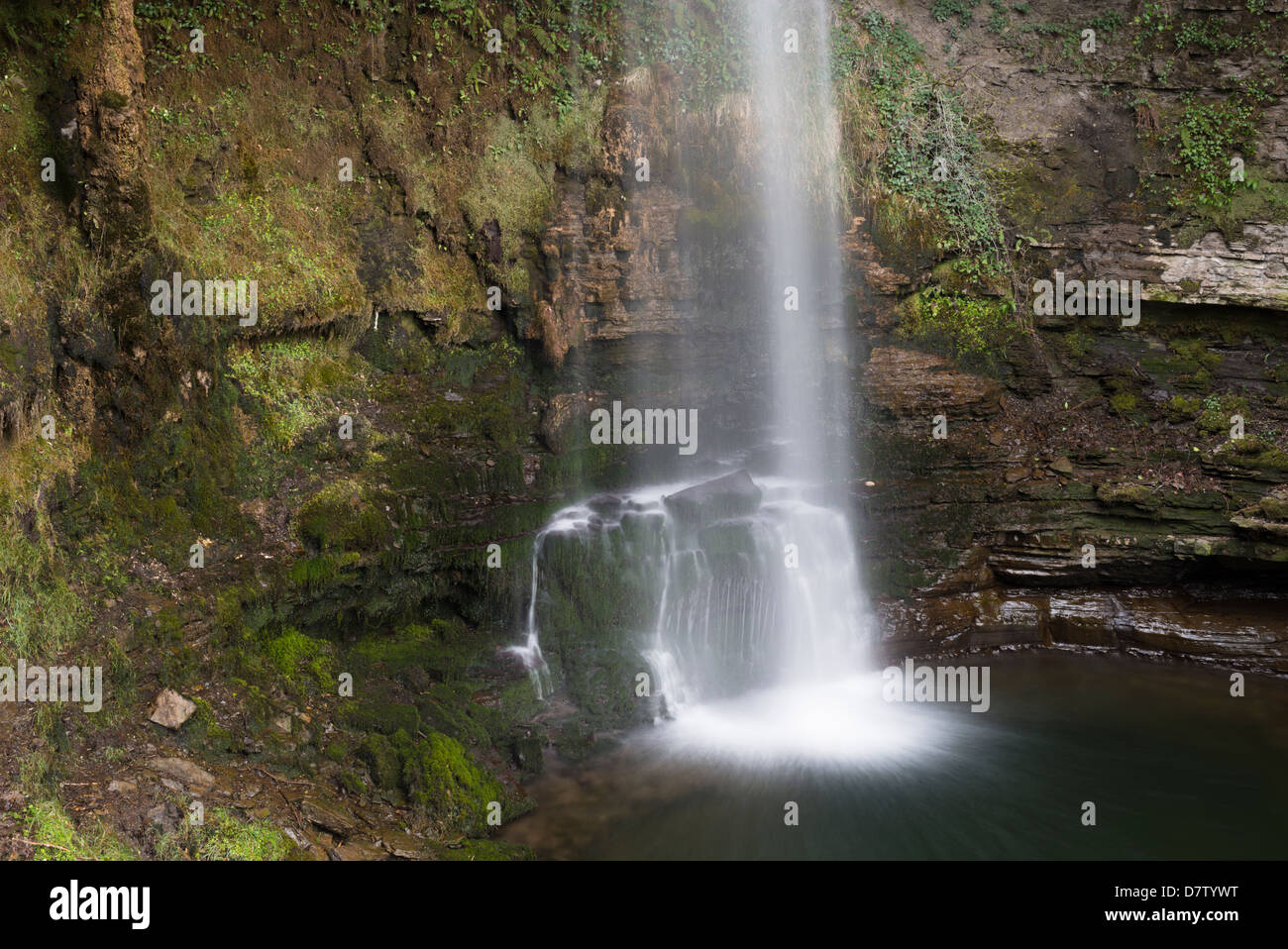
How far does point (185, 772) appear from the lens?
22.9 feet

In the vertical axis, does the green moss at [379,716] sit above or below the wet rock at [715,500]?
below

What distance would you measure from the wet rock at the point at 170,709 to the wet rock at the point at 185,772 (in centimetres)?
40

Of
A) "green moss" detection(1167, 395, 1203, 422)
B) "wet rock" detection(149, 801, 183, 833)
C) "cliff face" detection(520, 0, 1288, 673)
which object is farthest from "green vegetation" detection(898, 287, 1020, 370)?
"wet rock" detection(149, 801, 183, 833)

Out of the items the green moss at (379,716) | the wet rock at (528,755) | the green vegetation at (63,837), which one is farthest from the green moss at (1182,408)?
the green vegetation at (63,837)

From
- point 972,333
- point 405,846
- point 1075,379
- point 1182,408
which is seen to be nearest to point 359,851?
point 405,846

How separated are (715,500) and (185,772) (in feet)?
20.9

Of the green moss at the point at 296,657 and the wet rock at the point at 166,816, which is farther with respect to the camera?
the green moss at the point at 296,657

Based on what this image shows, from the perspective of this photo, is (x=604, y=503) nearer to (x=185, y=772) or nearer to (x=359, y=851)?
(x=359, y=851)

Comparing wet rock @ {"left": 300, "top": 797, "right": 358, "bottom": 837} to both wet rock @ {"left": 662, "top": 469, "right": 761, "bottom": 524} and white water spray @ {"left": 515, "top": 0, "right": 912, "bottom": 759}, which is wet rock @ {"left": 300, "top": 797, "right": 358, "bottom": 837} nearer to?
white water spray @ {"left": 515, "top": 0, "right": 912, "bottom": 759}

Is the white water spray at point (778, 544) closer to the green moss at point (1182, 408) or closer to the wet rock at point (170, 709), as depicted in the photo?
the wet rock at point (170, 709)

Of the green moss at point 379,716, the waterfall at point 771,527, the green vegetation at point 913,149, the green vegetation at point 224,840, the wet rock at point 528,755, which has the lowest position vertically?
the wet rock at point 528,755

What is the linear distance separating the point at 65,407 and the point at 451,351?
4.26m

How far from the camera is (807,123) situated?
12805 mm

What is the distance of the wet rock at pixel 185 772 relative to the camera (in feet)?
22.5
